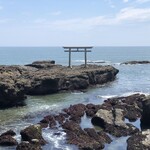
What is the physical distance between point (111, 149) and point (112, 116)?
865 cm

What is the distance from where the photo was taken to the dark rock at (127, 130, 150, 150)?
32.4m

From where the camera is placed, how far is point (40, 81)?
63.3 meters

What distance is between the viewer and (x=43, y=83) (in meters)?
63.5

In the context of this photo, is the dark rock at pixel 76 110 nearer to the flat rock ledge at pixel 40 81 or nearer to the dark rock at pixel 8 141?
the flat rock ledge at pixel 40 81

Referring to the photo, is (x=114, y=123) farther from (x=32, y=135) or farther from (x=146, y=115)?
(x=32, y=135)

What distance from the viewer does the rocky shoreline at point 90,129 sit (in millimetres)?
33750

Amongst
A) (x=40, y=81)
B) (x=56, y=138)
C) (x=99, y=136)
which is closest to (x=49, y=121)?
(x=56, y=138)

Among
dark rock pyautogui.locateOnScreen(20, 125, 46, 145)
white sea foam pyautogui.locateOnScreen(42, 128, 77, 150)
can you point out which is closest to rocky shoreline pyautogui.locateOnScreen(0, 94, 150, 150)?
dark rock pyautogui.locateOnScreen(20, 125, 46, 145)

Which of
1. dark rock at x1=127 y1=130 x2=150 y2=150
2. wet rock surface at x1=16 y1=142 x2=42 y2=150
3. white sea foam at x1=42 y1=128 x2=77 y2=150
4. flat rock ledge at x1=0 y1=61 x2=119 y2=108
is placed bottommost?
white sea foam at x1=42 y1=128 x2=77 y2=150

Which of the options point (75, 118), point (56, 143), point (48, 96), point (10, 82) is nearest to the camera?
point (56, 143)

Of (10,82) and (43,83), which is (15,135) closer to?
(10,82)

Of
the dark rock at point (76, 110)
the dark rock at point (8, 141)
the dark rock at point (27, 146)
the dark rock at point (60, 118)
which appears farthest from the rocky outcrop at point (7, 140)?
the dark rock at point (76, 110)

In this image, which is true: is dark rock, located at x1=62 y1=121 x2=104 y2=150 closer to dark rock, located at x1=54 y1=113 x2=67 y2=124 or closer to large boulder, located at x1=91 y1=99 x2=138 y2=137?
dark rock, located at x1=54 y1=113 x2=67 y2=124

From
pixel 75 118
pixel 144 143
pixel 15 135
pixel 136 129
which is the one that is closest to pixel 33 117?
pixel 75 118
